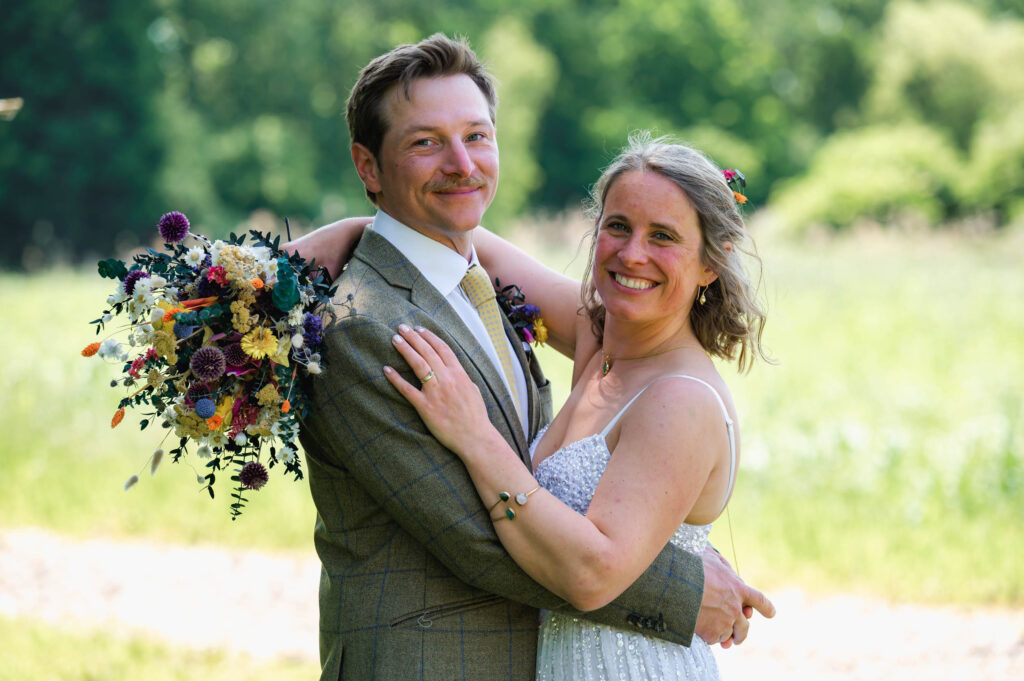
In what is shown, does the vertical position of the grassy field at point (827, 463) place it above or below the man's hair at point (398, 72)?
above

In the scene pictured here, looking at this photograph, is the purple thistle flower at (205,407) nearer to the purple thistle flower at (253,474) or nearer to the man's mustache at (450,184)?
the purple thistle flower at (253,474)

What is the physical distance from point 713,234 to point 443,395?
95 cm

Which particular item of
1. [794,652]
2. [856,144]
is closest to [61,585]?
[794,652]

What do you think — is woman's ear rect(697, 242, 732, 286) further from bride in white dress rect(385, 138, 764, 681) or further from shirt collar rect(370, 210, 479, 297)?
shirt collar rect(370, 210, 479, 297)

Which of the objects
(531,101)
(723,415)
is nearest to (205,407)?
(723,415)

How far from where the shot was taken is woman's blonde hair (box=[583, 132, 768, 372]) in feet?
9.82

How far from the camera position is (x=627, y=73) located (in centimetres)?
5028

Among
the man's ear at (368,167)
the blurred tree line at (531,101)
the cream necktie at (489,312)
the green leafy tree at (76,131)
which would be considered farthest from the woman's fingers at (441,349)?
the green leafy tree at (76,131)

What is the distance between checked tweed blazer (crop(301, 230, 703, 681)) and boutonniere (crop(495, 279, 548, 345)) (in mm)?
503

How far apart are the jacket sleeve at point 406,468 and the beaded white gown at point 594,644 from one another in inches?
5.8

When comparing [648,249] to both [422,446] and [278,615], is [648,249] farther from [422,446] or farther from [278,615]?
[278,615]

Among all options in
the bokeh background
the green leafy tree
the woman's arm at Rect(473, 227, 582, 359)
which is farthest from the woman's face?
the green leafy tree

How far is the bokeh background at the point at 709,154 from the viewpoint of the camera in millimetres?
8109

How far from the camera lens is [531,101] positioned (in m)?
44.6
